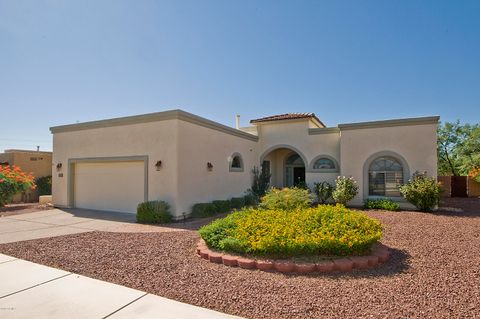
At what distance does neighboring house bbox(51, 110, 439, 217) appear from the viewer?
10836 millimetres

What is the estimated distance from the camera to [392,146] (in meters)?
13.3

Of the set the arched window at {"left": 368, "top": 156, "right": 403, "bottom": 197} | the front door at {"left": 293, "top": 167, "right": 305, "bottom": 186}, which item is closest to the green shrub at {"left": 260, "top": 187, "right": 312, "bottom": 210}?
the arched window at {"left": 368, "top": 156, "right": 403, "bottom": 197}

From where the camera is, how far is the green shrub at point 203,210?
11078mm

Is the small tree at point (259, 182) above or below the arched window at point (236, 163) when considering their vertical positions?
below

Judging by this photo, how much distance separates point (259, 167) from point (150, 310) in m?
14.4

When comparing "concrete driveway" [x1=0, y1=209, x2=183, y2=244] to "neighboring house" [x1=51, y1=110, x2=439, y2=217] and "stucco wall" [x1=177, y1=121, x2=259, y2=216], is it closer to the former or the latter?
"neighboring house" [x1=51, y1=110, x2=439, y2=217]

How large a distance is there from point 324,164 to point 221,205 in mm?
7157

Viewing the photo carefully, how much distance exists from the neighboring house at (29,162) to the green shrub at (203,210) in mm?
14191

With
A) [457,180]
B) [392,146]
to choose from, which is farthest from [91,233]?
[457,180]

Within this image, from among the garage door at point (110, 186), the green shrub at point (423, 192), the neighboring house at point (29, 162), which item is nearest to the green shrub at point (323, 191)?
the green shrub at point (423, 192)

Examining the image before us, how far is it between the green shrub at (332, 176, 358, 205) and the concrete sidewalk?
1139cm

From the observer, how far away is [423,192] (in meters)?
12.0

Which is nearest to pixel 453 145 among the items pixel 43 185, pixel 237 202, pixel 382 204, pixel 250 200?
pixel 382 204

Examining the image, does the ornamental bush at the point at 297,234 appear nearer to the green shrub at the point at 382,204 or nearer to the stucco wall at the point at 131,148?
the stucco wall at the point at 131,148
